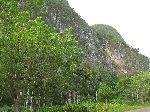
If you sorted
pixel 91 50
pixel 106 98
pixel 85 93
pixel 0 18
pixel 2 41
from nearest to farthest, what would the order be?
pixel 2 41 → pixel 0 18 → pixel 106 98 → pixel 85 93 → pixel 91 50

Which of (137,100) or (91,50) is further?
(91,50)

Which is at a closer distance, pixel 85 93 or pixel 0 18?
pixel 0 18

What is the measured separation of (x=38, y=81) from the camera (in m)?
37.7

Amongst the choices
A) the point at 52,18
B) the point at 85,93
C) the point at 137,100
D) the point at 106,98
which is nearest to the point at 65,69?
the point at 106,98

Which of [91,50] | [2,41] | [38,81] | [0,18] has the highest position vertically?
[91,50]

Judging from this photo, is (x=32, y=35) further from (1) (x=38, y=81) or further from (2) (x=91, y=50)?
(2) (x=91, y=50)

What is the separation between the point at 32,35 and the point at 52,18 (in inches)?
5213

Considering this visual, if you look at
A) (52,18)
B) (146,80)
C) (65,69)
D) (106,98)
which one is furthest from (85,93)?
(65,69)

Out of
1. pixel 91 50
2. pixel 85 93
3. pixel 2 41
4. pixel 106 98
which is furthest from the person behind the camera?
pixel 91 50

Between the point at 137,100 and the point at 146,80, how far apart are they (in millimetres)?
6971

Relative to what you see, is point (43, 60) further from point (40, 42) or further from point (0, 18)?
point (0, 18)

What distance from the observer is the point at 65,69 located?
128ft

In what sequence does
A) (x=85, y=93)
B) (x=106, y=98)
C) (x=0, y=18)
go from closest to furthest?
(x=0, y=18) < (x=106, y=98) < (x=85, y=93)

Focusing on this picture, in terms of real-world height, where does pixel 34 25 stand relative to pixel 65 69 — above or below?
above
